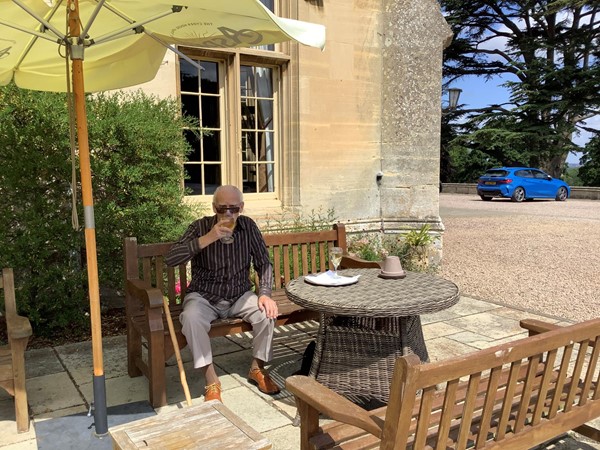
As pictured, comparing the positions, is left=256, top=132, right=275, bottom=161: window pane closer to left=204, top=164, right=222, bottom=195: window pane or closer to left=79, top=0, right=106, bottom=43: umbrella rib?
left=204, top=164, right=222, bottom=195: window pane

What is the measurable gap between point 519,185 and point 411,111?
17.0m

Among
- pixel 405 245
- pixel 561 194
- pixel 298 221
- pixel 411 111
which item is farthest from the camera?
pixel 561 194

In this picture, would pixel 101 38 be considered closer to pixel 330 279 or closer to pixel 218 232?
pixel 218 232

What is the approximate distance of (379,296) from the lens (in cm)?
311

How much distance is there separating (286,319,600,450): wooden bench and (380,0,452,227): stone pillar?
528 centimetres

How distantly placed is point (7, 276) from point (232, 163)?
3.76 meters

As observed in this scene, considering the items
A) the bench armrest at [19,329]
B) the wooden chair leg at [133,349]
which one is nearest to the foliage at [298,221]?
the wooden chair leg at [133,349]

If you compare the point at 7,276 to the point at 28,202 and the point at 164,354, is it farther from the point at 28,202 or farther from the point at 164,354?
the point at 28,202

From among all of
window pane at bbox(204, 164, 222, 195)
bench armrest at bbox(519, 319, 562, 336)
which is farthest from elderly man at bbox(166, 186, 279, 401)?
window pane at bbox(204, 164, 222, 195)

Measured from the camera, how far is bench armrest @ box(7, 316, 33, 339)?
282cm

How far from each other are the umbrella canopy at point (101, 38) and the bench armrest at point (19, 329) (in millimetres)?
402

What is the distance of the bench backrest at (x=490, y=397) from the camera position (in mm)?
1660

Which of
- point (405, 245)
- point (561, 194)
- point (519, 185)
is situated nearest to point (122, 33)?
point (405, 245)

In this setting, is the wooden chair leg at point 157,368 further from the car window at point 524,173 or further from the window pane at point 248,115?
the car window at point 524,173
